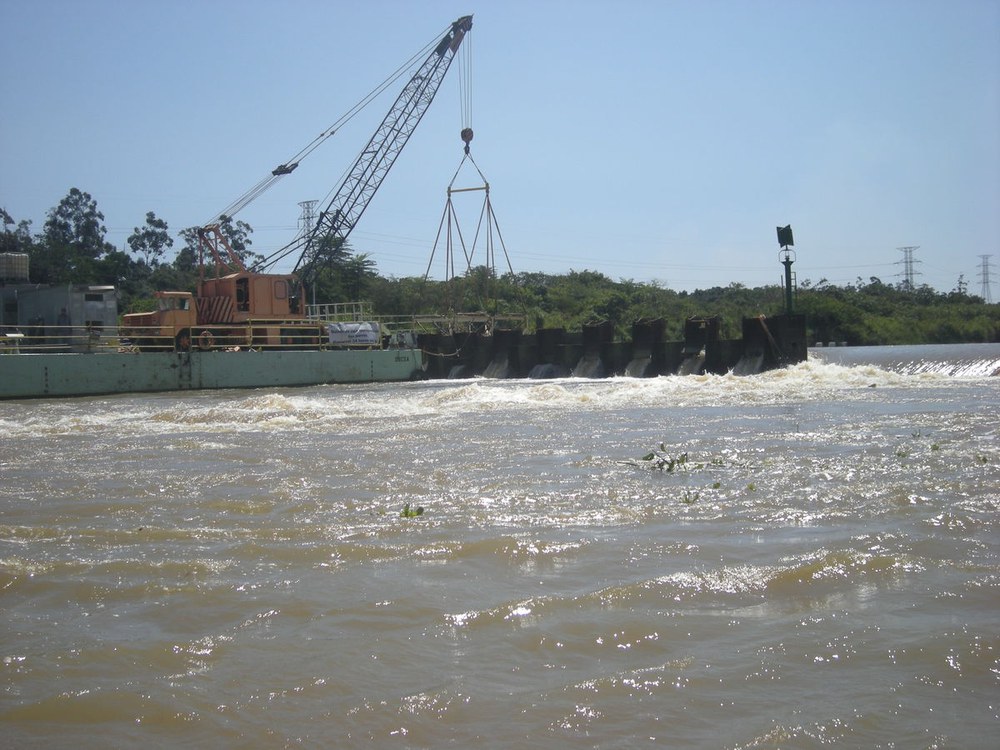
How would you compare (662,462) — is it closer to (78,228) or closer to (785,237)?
(785,237)

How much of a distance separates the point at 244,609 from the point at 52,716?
4.23ft

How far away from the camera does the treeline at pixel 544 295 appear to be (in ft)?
193

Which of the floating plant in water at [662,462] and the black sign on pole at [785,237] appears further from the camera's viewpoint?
the black sign on pole at [785,237]

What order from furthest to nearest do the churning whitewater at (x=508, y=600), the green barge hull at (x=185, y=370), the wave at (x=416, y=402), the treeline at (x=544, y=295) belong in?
1. the treeline at (x=544, y=295)
2. the green barge hull at (x=185, y=370)
3. the wave at (x=416, y=402)
4. the churning whitewater at (x=508, y=600)

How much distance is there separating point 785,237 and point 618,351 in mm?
7257

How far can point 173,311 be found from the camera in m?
31.7

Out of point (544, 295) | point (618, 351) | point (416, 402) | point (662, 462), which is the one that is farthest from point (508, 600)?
point (544, 295)

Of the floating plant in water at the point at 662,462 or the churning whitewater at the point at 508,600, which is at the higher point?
the floating plant in water at the point at 662,462

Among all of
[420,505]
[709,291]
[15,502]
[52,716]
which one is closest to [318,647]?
[52,716]

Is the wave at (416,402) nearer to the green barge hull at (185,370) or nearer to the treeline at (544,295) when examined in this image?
the green barge hull at (185,370)

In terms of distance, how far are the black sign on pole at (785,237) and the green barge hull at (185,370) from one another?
14274 millimetres

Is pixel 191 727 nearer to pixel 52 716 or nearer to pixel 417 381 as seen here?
pixel 52 716

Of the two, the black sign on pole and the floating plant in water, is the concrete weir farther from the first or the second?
the floating plant in water

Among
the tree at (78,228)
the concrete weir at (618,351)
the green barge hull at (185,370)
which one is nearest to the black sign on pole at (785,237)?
the concrete weir at (618,351)
